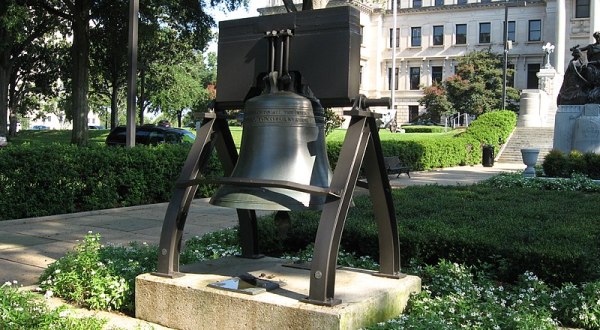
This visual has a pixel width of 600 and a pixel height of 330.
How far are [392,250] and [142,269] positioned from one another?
212cm

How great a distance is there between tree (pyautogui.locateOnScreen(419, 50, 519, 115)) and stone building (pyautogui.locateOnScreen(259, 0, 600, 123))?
6744 mm

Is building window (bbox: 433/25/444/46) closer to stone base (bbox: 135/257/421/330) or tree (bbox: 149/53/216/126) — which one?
tree (bbox: 149/53/216/126)

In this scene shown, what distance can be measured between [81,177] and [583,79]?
1776 cm

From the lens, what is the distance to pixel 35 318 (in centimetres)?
405

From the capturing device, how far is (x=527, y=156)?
19656 mm

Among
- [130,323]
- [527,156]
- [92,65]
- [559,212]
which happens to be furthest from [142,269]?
[92,65]

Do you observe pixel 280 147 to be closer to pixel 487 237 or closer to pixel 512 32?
pixel 487 237

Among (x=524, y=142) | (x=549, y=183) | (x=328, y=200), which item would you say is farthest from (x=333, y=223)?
(x=524, y=142)

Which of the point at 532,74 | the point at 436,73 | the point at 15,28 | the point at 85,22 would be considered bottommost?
the point at 15,28

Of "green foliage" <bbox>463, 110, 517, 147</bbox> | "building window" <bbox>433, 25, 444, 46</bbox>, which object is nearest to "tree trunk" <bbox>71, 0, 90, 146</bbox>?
"green foliage" <bbox>463, 110, 517, 147</bbox>

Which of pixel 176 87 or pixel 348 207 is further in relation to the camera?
pixel 176 87

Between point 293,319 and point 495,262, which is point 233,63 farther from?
point 495,262

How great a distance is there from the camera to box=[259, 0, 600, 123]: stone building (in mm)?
71125

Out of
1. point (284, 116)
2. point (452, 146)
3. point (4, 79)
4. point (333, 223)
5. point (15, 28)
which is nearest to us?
point (333, 223)
